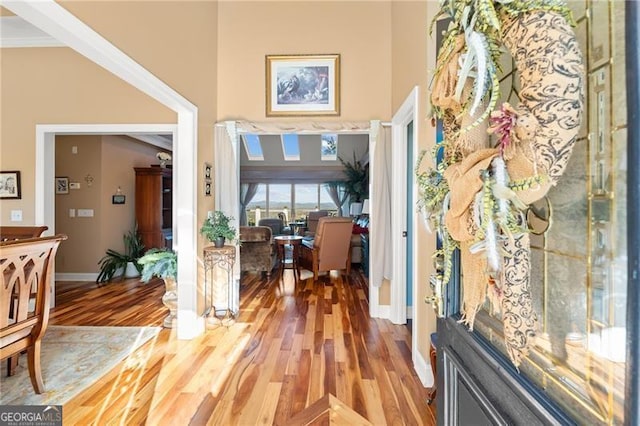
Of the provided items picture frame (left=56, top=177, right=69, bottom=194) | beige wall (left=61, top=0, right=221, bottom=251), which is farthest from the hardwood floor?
picture frame (left=56, top=177, right=69, bottom=194)

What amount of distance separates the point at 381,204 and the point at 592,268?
9.52 feet

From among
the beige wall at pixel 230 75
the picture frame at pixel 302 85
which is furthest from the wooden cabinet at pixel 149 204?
the picture frame at pixel 302 85

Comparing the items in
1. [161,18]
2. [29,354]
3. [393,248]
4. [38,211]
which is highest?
[161,18]

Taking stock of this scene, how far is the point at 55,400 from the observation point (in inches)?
75.0

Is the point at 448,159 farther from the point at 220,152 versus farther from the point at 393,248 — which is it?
the point at 220,152

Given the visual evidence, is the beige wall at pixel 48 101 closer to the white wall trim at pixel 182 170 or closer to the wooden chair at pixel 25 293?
the white wall trim at pixel 182 170

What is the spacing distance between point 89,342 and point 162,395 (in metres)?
1.31

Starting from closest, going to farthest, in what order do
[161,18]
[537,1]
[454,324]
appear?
[537,1], [454,324], [161,18]

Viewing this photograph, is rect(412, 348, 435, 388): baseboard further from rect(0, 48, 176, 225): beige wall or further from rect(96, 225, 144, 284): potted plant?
rect(96, 225, 144, 284): potted plant

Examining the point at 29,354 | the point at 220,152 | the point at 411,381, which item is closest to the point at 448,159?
the point at 411,381

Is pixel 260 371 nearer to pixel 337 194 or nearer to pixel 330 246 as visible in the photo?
pixel 330 246

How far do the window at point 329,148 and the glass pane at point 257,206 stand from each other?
260 centimetres

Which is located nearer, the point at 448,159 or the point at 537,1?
the point at 537,1

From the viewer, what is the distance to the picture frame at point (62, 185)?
4824 millimetres
